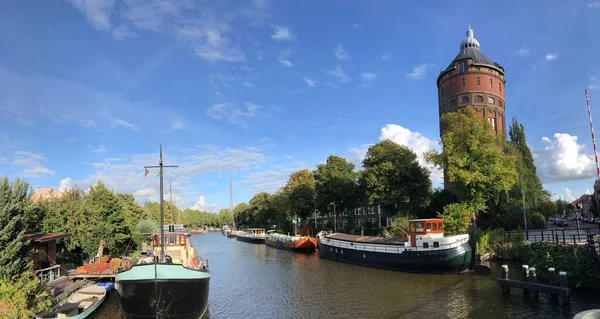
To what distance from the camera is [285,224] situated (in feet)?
336

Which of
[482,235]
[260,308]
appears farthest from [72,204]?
[482,235]

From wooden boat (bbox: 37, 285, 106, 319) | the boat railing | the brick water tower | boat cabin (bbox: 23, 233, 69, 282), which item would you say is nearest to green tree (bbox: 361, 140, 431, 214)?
the boat railing

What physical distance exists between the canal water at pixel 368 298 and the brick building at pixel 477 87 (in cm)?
3812

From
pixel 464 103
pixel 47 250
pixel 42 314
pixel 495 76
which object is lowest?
pixel 42 314

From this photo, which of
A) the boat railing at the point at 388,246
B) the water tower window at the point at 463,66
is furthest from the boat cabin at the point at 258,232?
the water tower window at the point at 463,66

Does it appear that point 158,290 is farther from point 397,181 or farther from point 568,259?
point 397,181

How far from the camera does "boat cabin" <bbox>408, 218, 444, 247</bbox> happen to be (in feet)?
118

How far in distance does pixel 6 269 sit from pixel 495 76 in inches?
2952

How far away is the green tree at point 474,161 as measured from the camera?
41688 millimetres

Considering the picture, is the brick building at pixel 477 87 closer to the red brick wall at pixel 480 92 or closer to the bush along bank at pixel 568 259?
the red brick wall at pixel 480 92

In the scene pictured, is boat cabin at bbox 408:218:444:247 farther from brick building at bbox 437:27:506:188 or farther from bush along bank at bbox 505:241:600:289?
brick building at bbox 437:27:506:188

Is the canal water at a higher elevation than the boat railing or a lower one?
lower

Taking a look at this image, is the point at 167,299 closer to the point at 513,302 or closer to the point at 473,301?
the point at 473,301

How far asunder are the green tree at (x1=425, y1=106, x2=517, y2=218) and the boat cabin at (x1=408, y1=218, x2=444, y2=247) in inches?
316
